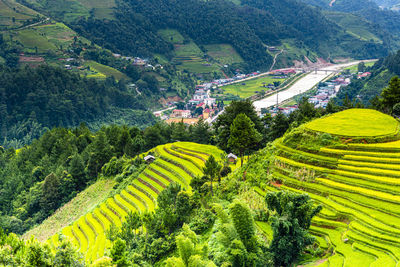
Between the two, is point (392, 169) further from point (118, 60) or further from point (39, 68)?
point (118, 60)

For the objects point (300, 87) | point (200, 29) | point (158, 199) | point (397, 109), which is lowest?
point (300, 87)

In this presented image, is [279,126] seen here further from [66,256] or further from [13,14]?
[13,14]

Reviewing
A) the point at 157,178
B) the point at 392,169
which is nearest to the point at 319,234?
the point at 392,169

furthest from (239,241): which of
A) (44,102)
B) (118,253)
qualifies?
(44,102)

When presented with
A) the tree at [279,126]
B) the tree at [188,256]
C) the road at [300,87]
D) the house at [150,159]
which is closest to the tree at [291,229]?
the tree at [188,256]

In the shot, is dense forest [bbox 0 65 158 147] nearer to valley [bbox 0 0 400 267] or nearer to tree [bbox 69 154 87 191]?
valley [bbox 0 0 400 267]

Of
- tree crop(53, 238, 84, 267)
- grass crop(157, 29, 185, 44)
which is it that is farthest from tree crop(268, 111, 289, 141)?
grass crop(157, 29, 185, 44)
